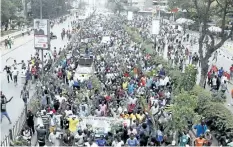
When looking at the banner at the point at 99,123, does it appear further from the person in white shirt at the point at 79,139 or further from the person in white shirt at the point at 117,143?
the person in white shirt at the point at 117,143

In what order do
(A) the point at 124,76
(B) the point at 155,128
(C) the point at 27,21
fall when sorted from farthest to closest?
(C) the point at 27,21, (A) the point at 124,76, (B) the point at 155,128

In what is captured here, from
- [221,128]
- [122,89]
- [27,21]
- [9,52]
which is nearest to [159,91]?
[122,89]

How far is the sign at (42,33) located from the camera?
65.6ft

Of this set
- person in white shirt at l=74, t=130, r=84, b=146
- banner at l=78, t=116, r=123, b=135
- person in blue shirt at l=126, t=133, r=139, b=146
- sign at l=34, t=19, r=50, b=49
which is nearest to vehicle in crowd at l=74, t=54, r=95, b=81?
sign at l=34, t=19, r=50, b=49

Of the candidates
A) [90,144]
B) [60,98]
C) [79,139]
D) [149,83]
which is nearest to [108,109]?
[60,98]

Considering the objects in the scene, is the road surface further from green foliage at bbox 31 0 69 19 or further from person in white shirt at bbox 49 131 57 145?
green foliage at bbox 31 0 69 19

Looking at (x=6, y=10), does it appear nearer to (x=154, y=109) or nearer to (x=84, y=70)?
(x=84, y=70)

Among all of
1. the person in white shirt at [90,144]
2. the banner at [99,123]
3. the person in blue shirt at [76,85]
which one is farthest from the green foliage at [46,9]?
the person in white shirt at [90,144]

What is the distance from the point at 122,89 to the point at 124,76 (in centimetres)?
297

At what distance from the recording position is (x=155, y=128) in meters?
14.8

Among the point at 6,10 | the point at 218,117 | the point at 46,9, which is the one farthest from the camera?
the point at 46,9

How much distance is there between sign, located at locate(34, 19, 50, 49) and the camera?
2000cm

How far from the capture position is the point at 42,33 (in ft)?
66.2

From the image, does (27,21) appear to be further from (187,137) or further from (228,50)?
(187,137)
